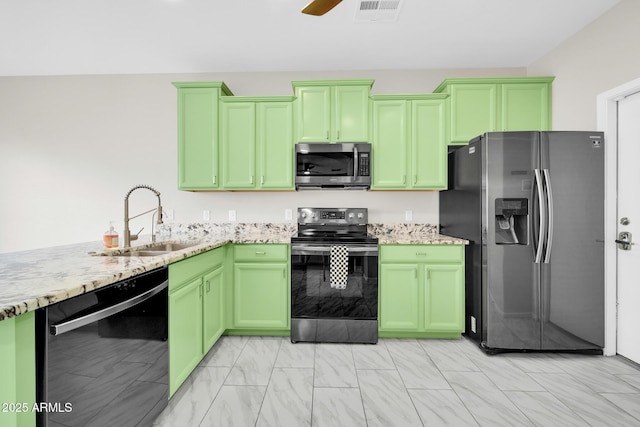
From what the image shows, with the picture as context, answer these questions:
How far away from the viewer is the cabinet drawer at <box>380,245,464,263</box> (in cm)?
270

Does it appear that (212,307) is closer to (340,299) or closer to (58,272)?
(340,299)

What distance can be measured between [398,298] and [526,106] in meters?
2.31

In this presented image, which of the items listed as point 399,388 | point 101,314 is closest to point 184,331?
point 101,314

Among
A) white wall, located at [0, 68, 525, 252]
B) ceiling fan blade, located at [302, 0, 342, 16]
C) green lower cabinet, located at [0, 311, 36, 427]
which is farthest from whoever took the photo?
white wall, located at [0, 68, 525, 252]

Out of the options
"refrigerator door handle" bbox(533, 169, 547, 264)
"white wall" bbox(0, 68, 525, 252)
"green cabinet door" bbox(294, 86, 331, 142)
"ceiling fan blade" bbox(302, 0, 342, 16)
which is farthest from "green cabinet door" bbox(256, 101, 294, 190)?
"refrigerator door handle" bbox(533, 169, 547, 264)

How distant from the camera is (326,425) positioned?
165 cm

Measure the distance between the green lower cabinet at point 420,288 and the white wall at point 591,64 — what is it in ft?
5.52

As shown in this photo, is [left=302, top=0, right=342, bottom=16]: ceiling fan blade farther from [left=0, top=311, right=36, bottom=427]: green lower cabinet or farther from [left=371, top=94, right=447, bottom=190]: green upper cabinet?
[left=0, top=311, right=36, bottom=427]: green lower cabinet

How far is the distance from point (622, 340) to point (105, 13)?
504cm

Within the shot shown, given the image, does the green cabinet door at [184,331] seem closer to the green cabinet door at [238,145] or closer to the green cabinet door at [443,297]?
the green cabinet door at [238,145]

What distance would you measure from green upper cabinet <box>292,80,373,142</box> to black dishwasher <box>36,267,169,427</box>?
76.4 inches

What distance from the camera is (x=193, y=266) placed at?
80.9 inches

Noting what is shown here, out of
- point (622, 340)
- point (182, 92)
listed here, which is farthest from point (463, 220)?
point (182, 92)

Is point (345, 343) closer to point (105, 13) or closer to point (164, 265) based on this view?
point (164, 265)
